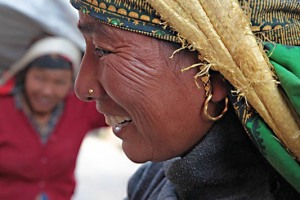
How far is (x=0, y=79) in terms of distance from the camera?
4.12m

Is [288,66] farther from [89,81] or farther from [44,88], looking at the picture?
[44,88]

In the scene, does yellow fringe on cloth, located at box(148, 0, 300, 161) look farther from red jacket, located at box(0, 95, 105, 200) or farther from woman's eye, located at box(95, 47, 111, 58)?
red jacket, located at box(0, 95, 105, 200)

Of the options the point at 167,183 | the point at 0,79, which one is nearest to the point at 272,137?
the point at 167,183

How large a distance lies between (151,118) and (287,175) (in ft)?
1.20

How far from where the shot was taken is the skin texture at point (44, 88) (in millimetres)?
4051

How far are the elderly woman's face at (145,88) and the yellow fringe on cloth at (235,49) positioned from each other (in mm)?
73

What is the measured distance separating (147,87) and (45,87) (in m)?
2.58

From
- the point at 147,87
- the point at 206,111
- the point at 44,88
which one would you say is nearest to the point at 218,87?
the point at 206,111

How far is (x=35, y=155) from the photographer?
12.8ft

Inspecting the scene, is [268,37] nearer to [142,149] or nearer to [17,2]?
[142,149]

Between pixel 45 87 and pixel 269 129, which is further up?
pixel 269 129

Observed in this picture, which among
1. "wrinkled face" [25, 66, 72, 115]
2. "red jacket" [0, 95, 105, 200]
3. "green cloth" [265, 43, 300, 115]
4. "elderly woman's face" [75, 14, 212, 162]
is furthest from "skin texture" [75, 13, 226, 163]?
"wrinkled face" [25, 66, 72, 115]

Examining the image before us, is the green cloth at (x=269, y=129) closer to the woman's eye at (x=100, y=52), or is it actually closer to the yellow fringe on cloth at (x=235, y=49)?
the yellow fringe on cloth at (x=235, y=49)

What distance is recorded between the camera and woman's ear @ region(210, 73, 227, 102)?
5.19 feet
